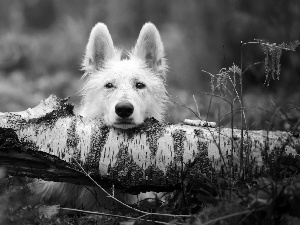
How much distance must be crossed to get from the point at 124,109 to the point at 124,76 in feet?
2.51

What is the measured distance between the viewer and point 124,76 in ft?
13.9

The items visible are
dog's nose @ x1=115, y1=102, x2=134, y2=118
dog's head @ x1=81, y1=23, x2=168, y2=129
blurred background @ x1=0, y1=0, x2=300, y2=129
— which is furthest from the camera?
blurred background @ x1=0, y1=0, x2=300, y2=129

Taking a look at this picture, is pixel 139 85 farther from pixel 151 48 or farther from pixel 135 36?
pixel 135 36

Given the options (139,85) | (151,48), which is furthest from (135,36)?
(139,85)

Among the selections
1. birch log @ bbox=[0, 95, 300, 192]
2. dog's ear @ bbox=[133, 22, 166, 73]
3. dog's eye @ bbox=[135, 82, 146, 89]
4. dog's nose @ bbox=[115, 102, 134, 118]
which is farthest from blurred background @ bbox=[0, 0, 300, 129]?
birch log @ bbox=[0, 95, 300, 192]

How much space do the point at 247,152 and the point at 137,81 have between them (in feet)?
5.88

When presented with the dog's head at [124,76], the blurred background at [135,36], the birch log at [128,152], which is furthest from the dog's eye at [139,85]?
the blurred background at [135,36]

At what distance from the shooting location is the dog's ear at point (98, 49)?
461cm

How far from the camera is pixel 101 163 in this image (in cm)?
292

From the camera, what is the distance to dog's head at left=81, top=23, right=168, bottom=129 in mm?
4070

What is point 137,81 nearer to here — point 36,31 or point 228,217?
point 228,217

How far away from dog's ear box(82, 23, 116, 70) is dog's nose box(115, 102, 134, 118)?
4.14 feet

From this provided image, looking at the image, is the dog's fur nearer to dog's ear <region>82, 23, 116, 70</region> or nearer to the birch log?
dog's ear <region>82, 23, 116, 70</region>

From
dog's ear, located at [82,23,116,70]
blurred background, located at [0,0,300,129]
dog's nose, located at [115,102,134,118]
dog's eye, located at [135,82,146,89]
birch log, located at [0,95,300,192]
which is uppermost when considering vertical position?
blurred background, located at [0,0,300,129]
